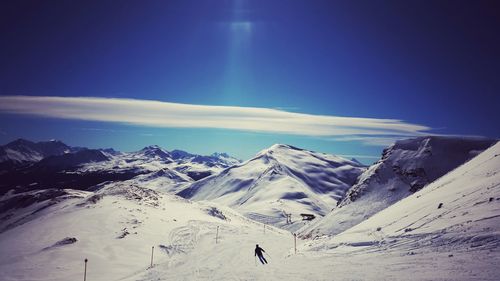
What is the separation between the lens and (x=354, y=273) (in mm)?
19078

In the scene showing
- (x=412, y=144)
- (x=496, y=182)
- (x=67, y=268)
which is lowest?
(x=67, y=268)

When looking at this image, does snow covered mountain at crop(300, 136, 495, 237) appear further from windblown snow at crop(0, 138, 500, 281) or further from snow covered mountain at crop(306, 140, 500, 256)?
snow covered mountain at crop(306, 140, 500, 256)

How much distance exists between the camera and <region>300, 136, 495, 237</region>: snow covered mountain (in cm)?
8762

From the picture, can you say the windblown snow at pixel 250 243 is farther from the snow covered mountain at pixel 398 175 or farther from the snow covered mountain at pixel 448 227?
the snow covered mountain at pixel 398 175

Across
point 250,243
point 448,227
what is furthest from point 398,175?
point 448,227

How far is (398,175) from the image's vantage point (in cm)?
9969

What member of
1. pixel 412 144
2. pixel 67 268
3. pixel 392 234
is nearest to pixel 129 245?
pixel 67 268

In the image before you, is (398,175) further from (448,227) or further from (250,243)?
(448,227)

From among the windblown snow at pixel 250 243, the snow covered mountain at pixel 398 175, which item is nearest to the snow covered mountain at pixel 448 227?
the windblown snow at pixel 250 243

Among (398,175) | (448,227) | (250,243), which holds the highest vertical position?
(398,175)

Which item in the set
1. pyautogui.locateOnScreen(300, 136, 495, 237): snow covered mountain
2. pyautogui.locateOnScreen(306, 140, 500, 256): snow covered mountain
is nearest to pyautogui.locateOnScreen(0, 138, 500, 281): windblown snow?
pyautogui.locateOnScreen(306, 140, 500, 256): snow covered mountain

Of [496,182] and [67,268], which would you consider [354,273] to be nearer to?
[496,182]

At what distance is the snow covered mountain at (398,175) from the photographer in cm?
8762

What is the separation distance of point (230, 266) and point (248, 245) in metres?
11.7
